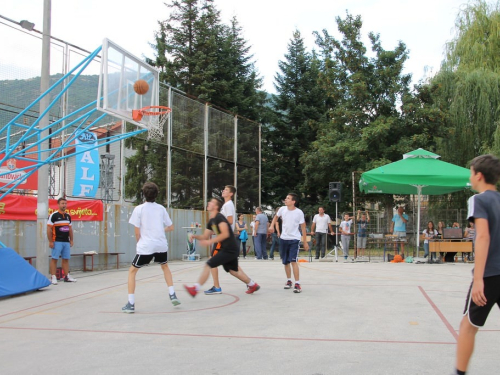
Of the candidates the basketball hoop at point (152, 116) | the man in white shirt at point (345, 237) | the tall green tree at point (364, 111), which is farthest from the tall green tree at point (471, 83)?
the basketball hoop at point (152, 116)

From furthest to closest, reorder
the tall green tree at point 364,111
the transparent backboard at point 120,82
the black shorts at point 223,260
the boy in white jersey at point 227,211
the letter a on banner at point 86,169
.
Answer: the tall green tree at point 364,111 < the letter a on banner at point 86,169 < the transparent backboard at point 120,82 < the boy in white jersey at point 227,211 < the black shorts at point 223,260

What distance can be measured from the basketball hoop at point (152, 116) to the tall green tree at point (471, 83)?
688 inches

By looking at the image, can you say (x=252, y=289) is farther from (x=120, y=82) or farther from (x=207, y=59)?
(x=207, y=59)

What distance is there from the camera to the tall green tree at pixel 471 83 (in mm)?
24344

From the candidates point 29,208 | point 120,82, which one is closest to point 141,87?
point 120,82

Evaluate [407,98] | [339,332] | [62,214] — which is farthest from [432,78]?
[339,332]

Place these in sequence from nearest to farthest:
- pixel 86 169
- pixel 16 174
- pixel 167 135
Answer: pixel 16 174 → pixel 86 169 → pixel 167 135

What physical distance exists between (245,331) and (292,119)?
29.5 metres

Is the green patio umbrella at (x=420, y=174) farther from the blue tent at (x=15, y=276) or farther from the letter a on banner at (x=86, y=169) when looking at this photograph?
the blue tent at (x=15, y=276)

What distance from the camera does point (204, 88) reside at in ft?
103

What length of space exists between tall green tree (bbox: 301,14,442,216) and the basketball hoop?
17.2 meters

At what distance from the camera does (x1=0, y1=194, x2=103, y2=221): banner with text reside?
40.3 ft

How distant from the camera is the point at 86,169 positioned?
48.6 feet

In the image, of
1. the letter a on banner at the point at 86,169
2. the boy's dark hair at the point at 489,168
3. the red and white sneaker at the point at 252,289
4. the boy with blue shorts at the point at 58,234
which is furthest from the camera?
the letter a on banner at the point at 86,169
